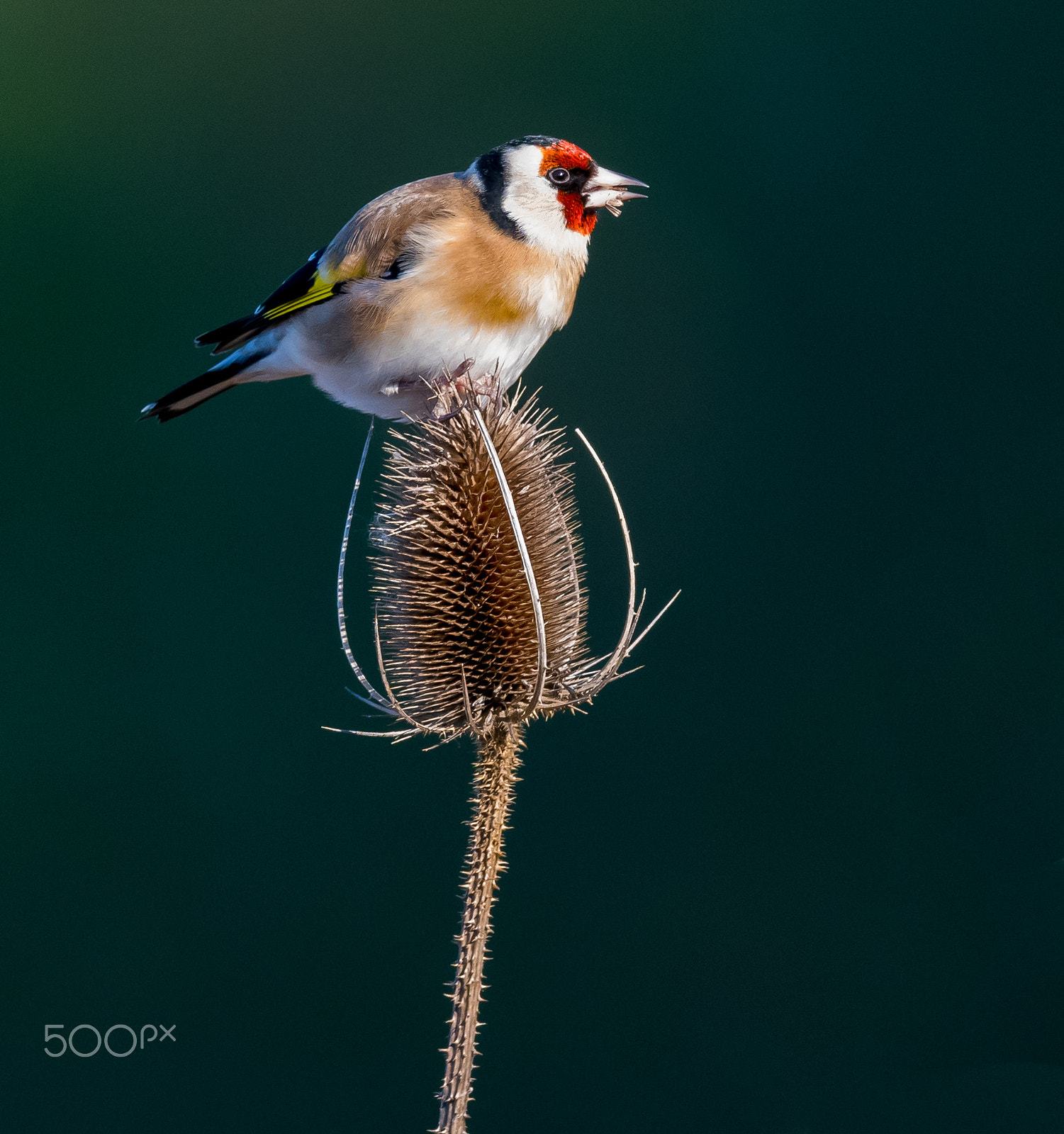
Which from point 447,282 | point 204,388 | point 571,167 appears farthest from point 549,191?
point 204,388

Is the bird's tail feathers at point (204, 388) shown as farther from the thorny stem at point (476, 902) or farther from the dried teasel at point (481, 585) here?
the thorny stem at point (476, 902)


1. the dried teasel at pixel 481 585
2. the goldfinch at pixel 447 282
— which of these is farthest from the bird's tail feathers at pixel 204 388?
the dried teasel at pixel 481 585

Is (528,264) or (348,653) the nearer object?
(348,653)

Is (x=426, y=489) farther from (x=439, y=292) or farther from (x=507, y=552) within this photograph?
(x=439, y=292)

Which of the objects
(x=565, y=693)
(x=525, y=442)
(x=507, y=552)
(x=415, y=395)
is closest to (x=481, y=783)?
(x=565, y=693)

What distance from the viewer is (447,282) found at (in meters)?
1.41

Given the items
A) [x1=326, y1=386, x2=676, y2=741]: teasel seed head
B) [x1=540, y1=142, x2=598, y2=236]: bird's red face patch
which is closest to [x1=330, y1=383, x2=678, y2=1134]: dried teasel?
[x1=326, y1=386, x2=676, y2=741]: teasel seed head

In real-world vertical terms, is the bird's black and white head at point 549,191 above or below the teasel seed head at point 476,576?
above

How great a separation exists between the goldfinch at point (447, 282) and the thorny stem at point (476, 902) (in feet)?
1.65

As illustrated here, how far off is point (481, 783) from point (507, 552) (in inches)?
11.0

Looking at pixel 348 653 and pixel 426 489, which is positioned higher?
pixel 426 489

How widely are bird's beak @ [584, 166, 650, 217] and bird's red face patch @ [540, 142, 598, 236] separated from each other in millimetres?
13

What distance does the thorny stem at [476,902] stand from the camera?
905 millimetres

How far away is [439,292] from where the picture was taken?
4.63 feet
